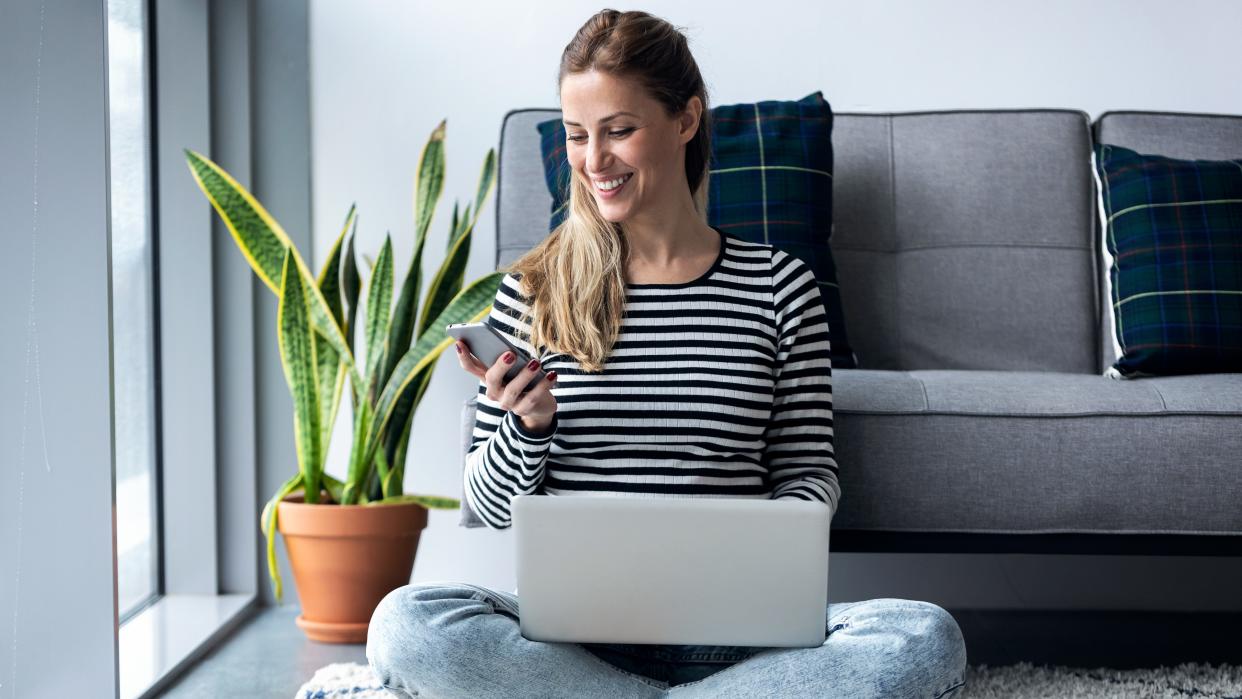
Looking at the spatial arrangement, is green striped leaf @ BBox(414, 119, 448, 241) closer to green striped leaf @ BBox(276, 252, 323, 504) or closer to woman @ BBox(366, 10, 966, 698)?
green striped leaf @ BBox(276, 252, 323, 504)

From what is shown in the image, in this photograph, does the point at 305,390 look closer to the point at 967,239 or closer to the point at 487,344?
the point at 487,344

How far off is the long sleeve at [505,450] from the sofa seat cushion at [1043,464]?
523 millimetres

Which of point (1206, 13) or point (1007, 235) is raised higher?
point (1206, 13)

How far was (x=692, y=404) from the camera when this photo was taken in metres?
1.34

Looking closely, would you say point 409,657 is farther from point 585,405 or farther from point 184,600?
point 184,600

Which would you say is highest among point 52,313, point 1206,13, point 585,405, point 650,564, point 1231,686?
point 1206,13

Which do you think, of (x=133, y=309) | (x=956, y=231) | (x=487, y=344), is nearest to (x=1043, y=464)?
(x=956, y=231)

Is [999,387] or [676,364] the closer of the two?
[676,364]

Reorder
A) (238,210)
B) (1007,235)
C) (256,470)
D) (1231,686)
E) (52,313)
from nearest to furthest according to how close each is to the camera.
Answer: (52,313) < (1231,686) < (238,210) < (1007,235) < (256,470)

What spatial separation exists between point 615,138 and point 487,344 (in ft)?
1.23

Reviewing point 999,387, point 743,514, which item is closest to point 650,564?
point 743,514

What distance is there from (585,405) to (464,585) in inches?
9.8

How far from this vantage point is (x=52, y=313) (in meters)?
1.47

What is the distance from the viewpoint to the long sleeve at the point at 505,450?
127cm
